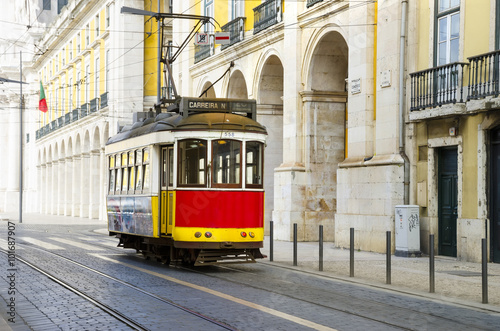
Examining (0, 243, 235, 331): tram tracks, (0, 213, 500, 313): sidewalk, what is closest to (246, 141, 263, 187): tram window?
(0, 213, 500, 313): sidewalk

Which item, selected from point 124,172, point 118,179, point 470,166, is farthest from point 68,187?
point 470,166

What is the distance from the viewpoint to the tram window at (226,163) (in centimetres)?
1495

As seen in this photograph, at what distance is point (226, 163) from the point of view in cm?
1509

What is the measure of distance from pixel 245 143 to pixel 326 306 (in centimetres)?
538

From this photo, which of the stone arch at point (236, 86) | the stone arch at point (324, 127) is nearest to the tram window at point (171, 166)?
the stone arch at point (324, 127)

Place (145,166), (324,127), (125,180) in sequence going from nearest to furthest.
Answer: (145,166) → (125,180) → (324,127)

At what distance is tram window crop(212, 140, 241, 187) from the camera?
1495cm

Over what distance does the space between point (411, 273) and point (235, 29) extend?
17.3 m

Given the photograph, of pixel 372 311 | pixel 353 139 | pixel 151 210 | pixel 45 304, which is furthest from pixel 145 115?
pixel 372 311

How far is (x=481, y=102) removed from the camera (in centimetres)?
1672

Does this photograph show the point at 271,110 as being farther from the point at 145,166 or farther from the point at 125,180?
the point at 145,166

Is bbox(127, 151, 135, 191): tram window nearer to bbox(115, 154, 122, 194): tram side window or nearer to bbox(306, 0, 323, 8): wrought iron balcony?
bbox(115, 154, 122, 194): tram side window

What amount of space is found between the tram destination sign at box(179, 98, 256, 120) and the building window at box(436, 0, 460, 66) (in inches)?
216

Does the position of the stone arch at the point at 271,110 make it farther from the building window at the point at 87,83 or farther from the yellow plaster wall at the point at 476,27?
the building window at the point at 87,83
